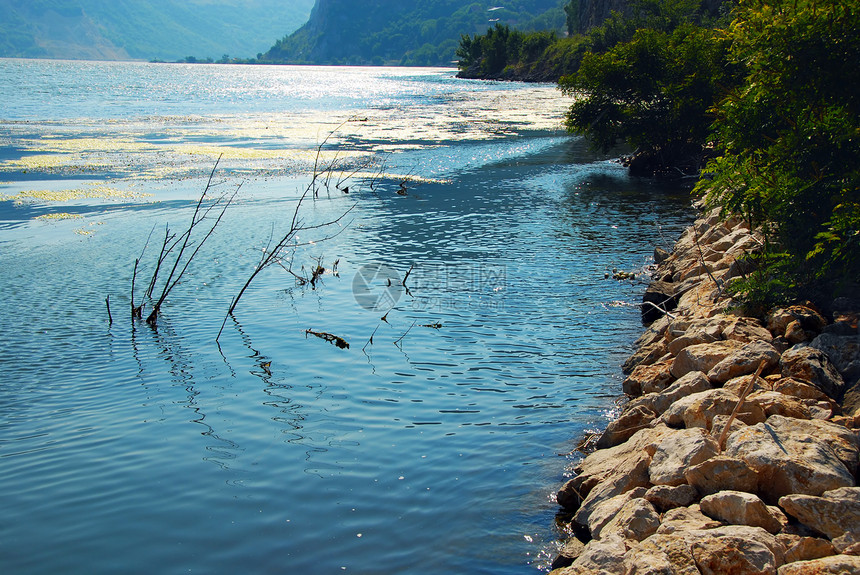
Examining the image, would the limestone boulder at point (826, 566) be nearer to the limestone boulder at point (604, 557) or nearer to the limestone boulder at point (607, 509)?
the limestone boulder at point (604, 557)

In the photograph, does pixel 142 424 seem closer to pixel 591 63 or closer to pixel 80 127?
pixel 591 63

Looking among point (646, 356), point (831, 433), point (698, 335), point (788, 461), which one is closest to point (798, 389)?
point (831, 433)

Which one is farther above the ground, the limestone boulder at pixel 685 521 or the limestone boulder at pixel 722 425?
the limestone boulder at pixel 722 425

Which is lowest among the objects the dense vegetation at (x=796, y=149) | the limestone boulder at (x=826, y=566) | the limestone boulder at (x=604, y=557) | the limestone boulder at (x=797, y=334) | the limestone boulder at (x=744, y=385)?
the limestone boulder at (x=604, y=557)

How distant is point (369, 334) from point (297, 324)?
5.87 feet

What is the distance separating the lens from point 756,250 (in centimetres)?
1362

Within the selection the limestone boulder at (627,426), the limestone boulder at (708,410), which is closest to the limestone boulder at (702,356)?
the limestone boulder at (627,426)

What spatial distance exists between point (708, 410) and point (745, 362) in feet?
4.77

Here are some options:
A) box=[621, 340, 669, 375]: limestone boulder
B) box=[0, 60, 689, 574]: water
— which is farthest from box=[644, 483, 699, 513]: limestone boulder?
box=[621, 340, 669, 375]: limestone boulder

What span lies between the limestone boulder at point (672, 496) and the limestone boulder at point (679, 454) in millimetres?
181

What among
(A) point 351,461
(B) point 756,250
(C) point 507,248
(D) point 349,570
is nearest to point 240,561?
(D) point 349,570

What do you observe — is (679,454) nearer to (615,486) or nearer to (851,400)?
(615,486)

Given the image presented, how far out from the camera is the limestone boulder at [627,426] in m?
9.38

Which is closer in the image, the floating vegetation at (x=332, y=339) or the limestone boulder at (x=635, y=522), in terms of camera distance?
the limestone boulder at (x=635, y=522)
